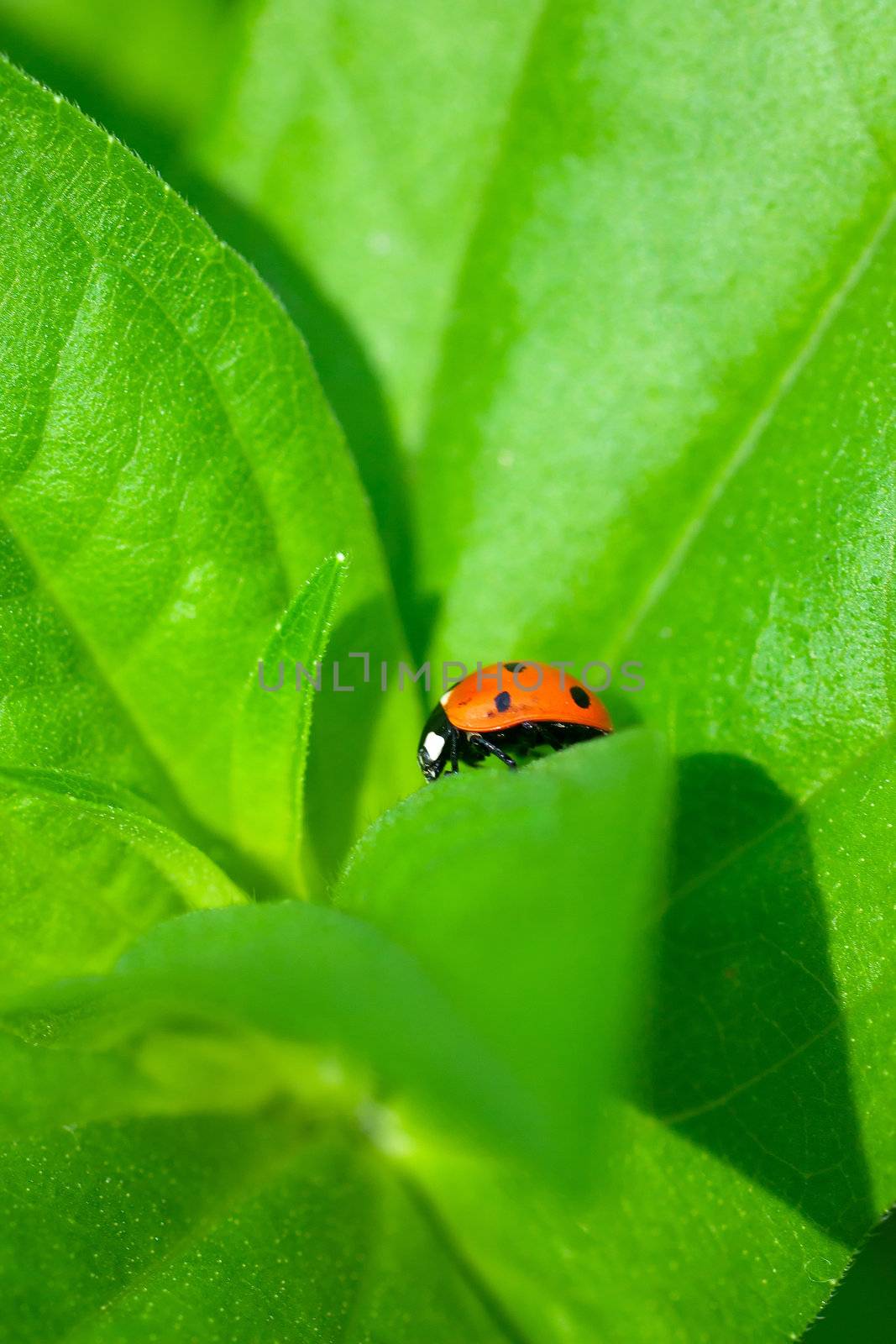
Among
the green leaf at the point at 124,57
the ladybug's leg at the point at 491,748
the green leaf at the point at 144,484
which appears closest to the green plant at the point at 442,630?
the green leaf at the point at 144,484

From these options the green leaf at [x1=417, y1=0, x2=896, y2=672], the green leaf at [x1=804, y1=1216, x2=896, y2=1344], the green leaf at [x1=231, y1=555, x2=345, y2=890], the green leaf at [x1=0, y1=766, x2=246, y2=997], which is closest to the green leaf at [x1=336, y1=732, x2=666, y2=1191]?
the green leaf at [x1=231, y1=555, x2=345, y2=890]

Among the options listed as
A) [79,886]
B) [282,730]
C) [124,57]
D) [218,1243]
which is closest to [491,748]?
[282,730]

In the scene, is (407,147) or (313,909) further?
(407,147)

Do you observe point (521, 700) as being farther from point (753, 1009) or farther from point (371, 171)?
point (371, 171)

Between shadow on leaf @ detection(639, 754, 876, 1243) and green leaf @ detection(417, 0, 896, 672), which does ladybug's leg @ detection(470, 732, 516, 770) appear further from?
shadow on leaf @ detection(639, 754, 876, 1243)

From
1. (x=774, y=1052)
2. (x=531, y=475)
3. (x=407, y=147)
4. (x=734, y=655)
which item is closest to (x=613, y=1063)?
(x=774, y=1052)

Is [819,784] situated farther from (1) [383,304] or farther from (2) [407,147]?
(2) [407,147]
